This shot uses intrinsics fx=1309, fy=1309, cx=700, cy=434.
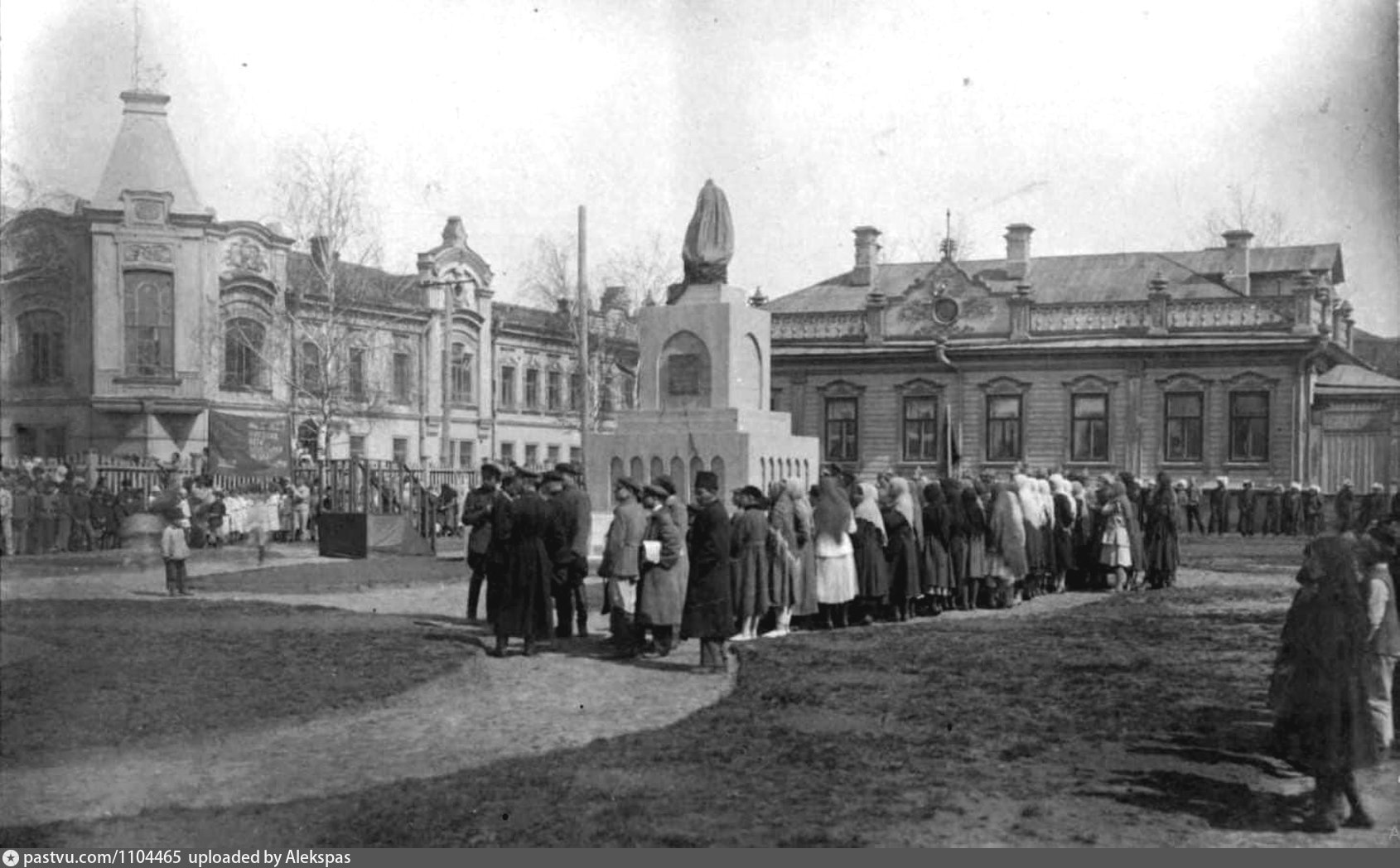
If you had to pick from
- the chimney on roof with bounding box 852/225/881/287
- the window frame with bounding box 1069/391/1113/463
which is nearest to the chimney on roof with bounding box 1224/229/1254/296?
the window frame with bounding box 1069/391/1113/463

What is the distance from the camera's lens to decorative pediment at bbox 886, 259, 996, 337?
131ft

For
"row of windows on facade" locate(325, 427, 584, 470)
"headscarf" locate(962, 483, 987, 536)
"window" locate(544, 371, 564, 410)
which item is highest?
"window" locate(544, 371, 564, 410)

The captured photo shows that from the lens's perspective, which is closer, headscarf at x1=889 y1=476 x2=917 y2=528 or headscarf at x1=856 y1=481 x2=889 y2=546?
headscarf at x1=856 y1=481 x2=889 y2=546

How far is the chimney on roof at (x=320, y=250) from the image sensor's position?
3338 centimetres

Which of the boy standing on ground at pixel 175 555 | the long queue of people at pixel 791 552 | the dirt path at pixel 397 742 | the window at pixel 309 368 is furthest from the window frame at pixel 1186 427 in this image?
the dirt path at pixel 397 742

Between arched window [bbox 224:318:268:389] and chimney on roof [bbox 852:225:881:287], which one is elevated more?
chimney on roof [bbox 852:225:881:287]

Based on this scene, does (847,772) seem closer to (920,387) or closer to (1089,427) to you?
(1089,427)

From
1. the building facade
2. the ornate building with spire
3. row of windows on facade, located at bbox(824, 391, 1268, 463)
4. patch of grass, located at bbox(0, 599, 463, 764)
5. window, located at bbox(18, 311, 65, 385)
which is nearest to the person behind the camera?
patch of grass, located at bbox(0, 599, 463, 764)

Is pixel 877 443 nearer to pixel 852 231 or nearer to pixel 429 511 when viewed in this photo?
pixel 852 231

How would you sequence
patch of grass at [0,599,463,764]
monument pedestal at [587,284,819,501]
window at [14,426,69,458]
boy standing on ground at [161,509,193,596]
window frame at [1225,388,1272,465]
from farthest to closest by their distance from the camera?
window frame at [1225,388,1272,465], window at [14,426,69,458], monument pedestal at [587,284,819,501], boy standing on ground at [161,509,193,596], patch of grass at [0,599,463,764]

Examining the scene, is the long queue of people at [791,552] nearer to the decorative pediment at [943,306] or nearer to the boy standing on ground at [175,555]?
the boy standing on ground at [175,555]

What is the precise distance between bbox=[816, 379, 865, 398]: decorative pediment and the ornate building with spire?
11937 millimetres

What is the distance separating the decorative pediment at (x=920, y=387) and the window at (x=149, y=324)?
20926 mm

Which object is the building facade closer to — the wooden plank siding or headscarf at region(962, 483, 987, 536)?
the wooden plank siding
